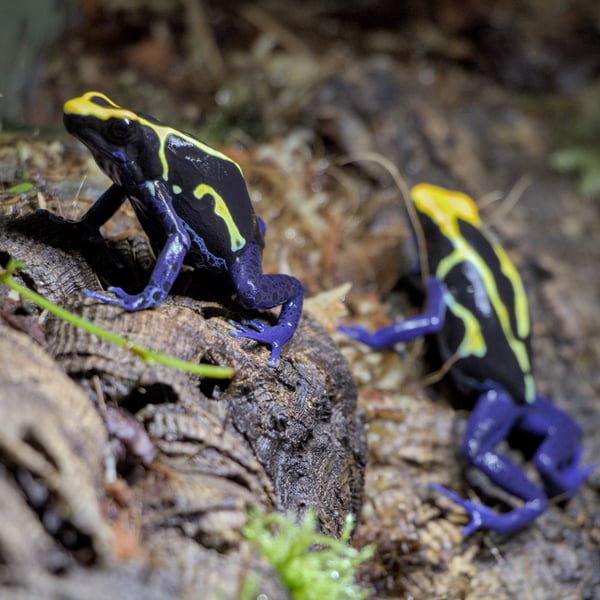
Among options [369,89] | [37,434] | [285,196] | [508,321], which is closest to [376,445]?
[508,321]

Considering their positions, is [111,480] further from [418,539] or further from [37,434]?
[418,539]

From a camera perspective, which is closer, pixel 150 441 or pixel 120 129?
pixel 150 441

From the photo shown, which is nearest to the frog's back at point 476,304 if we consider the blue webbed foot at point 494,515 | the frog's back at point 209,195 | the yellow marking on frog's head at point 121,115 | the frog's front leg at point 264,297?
the blue webbed foot at point 494,515

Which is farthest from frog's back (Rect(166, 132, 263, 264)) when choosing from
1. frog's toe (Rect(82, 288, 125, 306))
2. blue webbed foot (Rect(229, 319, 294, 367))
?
frog's toe (Rect(82, 288, 125, 306))

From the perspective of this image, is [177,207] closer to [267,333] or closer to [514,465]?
[267,333]

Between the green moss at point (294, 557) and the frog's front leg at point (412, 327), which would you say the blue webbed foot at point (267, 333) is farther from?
the frog's front leg at point (412, 327)

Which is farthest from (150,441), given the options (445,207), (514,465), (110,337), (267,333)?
(445,207)

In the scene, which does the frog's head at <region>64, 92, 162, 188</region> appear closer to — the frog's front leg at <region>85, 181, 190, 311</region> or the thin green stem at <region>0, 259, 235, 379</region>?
the frog's front leg at <region>85, 181, 190, 311</region>

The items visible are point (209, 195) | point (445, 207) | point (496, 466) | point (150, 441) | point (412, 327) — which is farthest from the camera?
point (445, 207)
